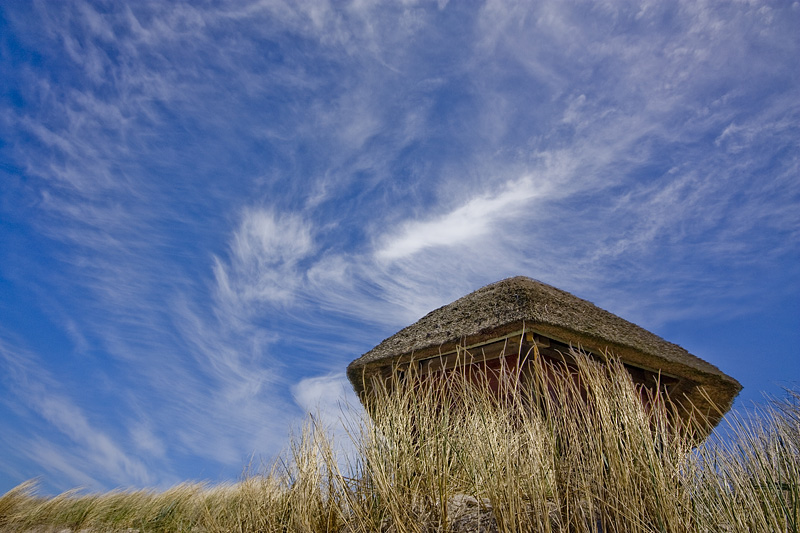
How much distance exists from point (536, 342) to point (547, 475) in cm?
290

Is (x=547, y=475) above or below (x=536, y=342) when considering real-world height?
below

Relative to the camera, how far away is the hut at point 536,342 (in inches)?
225

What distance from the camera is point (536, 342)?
5719 millimetres

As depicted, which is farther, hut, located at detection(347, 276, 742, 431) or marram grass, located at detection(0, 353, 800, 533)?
hut, located at detection(347, 276, 742, 431)

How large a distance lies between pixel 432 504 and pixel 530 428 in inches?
32.5

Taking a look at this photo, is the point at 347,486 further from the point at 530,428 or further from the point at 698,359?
the point at 698,359

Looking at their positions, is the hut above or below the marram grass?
above

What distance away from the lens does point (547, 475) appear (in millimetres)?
2938

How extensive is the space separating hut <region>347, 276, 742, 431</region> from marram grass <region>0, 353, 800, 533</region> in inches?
70.6

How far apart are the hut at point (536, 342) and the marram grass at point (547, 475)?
5.88 ft

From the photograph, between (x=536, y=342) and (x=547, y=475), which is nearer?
(x=547, y=475)

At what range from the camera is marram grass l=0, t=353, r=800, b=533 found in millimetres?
2545

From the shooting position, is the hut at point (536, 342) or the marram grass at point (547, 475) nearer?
the marram grass at point (547, 475)

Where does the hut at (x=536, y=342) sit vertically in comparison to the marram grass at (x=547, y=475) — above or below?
above
